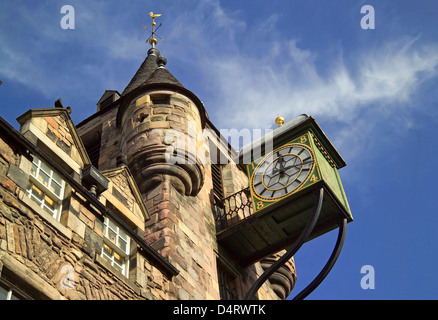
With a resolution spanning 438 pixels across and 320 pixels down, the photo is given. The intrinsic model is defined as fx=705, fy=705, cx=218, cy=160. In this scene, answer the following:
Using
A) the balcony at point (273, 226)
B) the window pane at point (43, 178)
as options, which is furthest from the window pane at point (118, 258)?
the balcony at point (273, 226)

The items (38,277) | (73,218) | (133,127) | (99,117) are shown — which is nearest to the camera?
(38,277)

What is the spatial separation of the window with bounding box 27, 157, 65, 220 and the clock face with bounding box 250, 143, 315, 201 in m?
6.27

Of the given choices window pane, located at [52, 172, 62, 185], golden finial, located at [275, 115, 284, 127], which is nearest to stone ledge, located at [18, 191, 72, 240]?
window pane, located at [52, 172, 62, 185]

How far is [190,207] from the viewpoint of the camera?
15102 millimetres

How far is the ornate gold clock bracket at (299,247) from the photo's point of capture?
13664 millimetres

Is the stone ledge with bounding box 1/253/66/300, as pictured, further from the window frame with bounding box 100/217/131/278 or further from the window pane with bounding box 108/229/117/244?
the window pane with bounding box 108/229/117/244

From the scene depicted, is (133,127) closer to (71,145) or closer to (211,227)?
(211,227)

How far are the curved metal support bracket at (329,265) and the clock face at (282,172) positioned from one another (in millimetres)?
1281

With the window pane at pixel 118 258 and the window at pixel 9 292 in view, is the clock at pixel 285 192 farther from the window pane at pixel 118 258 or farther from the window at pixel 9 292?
the window at pixel 9 292

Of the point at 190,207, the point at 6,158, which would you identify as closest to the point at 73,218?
the point at 6,158

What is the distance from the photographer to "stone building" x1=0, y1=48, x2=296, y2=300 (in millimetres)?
8523

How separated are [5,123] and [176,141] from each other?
6.73 meters

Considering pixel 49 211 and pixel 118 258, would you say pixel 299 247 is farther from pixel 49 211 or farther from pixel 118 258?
pixel 49 211

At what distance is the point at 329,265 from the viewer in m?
14.2
